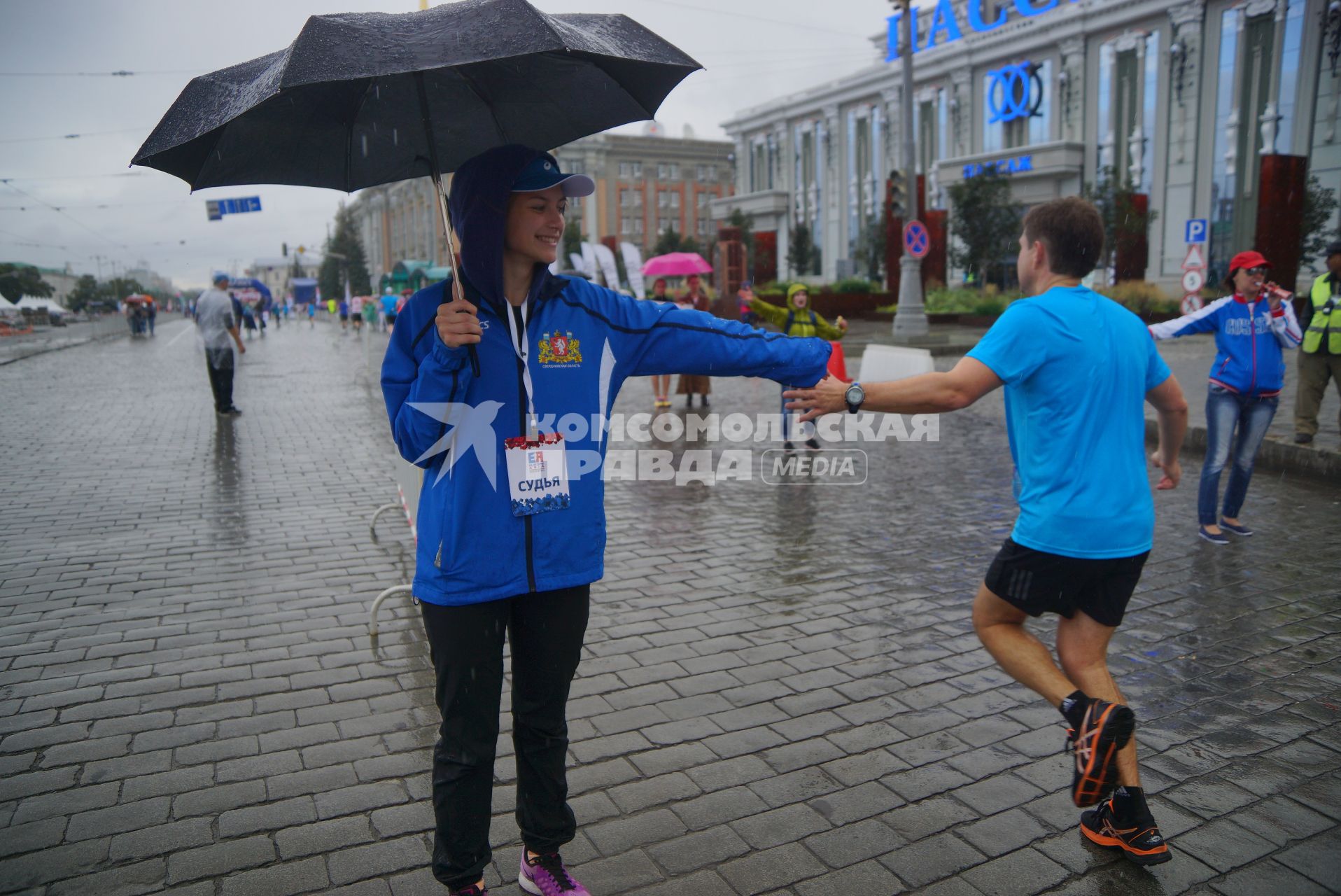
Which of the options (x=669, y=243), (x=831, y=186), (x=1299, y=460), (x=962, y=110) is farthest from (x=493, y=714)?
(x=669, y=243)

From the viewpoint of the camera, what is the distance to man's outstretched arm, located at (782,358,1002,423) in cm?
296

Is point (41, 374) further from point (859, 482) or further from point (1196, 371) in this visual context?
point (1196, 371)

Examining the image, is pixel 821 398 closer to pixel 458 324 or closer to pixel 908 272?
pixel 458 324

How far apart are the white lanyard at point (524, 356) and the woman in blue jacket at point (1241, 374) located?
5263 millimetres

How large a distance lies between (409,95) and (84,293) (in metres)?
126

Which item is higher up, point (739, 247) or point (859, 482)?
point (739, 247)

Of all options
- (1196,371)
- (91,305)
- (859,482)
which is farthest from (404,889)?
(91,305)

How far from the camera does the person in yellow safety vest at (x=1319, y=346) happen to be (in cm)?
827

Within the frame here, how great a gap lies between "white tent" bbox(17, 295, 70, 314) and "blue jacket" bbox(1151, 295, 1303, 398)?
2126 inches

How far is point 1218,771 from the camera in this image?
134 inches

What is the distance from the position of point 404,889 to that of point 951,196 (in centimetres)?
3884

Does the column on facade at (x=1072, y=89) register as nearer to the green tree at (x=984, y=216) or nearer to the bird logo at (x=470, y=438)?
the green tree at (x=984, y=216)

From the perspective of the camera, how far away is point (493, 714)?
2.58 metres

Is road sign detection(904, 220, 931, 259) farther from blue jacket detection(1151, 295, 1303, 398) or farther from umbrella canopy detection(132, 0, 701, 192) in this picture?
umbrella canopy detection(132, 0, 701, 192)
